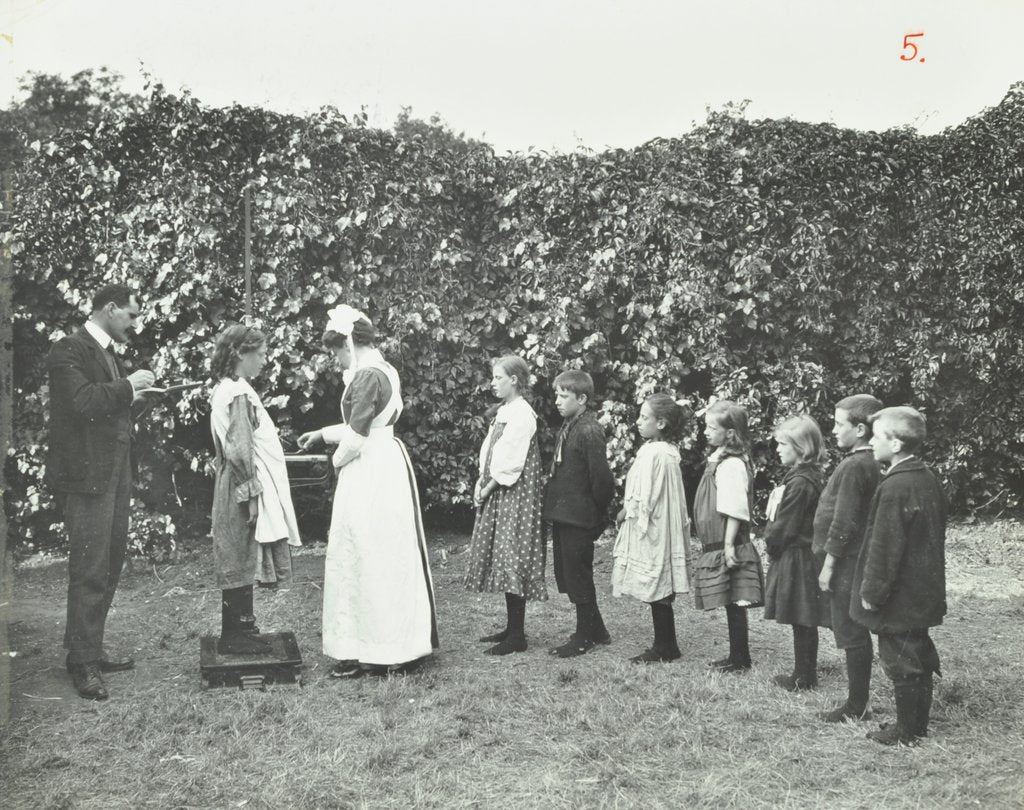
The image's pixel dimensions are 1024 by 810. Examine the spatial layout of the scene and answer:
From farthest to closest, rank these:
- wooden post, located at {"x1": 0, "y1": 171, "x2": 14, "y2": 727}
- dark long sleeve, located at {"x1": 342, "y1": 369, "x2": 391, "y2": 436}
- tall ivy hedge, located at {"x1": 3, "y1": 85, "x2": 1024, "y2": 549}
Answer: tall ivy hedge, located at {"x1": 3, "y1": 85, "x2": 1024, "y2": 549}, dark long sleeve, located at {"x1": 342, "y1": 369, "x2": 391, "y2": 436}, wooden post, located at {"x1": 0, "y1": 171, "x2": 14, "y2": 727}

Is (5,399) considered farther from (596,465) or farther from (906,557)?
(906,557)

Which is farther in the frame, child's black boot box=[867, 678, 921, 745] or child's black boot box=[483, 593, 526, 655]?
child's black boot box=[483, 593, 526, 655]

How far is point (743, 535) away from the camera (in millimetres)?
5129

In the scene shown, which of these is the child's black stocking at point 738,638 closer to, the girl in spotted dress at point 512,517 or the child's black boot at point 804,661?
the child's black boot at point 804,661

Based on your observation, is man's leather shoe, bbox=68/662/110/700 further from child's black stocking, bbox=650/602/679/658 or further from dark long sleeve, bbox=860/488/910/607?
dark long sleeve, bbox=860/488/910/607

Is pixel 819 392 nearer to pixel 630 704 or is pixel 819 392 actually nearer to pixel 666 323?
pixel 666 323

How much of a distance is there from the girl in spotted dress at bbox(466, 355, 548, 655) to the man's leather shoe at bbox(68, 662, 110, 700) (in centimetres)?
214

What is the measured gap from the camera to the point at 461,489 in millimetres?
8273

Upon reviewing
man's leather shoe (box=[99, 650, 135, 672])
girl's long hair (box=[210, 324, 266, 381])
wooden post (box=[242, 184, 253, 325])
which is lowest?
man's leather shoe (box=[99, 650, 135, 672])

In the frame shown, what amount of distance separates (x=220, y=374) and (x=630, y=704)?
9.50 ft

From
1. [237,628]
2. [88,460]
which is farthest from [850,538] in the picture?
[88,460]

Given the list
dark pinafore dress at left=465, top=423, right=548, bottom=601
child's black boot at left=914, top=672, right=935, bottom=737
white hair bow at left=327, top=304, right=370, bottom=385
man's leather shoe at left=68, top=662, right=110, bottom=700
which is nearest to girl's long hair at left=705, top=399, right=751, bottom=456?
dark pinafore dress at left=465, top=423, right=548, bottom=601

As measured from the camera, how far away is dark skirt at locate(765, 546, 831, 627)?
4.67 meters

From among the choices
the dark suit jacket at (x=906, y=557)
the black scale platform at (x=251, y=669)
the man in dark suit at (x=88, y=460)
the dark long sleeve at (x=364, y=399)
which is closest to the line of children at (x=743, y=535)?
the dark suit jacket at (x=906, y=557)
